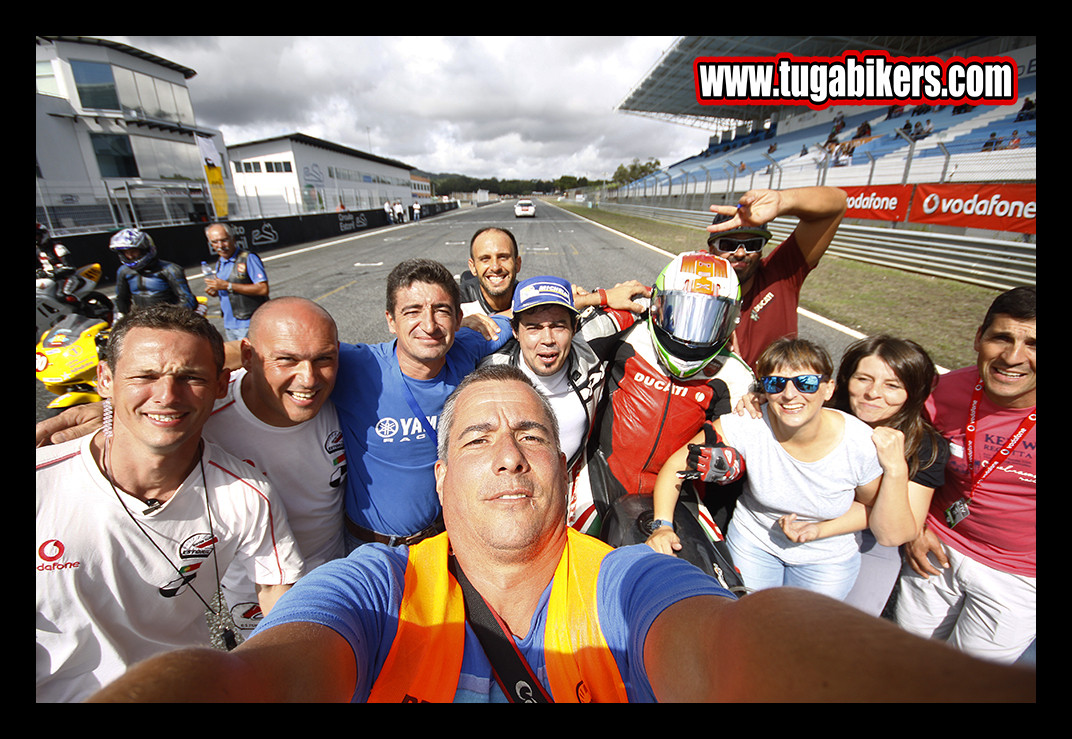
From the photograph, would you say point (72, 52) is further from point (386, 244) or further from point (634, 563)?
point (634, 563)

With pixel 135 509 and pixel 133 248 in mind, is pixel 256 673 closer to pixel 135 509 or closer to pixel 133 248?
pixel 135 509

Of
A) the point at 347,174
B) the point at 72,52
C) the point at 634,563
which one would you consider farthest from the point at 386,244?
the point at 347,174

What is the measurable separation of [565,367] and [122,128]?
45226mm

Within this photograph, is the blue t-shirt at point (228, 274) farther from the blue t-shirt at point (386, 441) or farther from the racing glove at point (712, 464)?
the racing glove at point (712, 464)

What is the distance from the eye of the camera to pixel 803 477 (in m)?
2.12

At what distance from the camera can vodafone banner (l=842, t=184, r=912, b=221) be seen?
41.7ft

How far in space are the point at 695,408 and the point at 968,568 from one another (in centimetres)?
163

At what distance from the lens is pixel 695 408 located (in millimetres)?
2346

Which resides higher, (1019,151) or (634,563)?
(1019,151)

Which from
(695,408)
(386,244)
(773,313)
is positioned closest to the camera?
(695,408)

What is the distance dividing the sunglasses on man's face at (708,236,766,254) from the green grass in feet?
13.5

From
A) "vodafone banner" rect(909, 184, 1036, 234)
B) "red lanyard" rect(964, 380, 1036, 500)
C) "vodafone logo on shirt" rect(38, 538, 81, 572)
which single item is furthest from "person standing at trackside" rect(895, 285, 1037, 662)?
"vodafone banner" rect(909, 184, 1036, 234)

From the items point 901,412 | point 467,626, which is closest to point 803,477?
point 901,412

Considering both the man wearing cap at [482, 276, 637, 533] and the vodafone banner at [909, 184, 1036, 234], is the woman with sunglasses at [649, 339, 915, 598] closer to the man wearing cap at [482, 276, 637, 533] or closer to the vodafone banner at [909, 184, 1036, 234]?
the man wearing cap at [482, 276, 637, 533]
